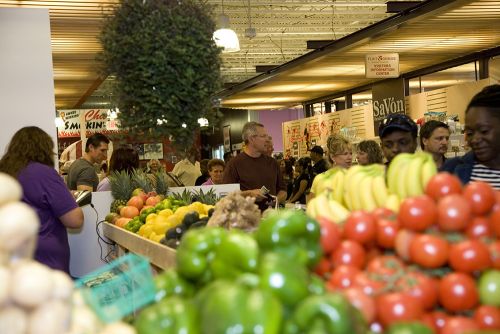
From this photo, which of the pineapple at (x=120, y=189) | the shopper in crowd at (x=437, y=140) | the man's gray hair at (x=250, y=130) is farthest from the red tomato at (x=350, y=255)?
the pineapple at (x=120, y=189)

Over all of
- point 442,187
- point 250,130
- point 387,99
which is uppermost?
point 387,99

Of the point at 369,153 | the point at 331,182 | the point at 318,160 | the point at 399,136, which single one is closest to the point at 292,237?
the point at 331,182

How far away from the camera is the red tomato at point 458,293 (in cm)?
172

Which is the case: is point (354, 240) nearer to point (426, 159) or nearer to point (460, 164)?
point (426, 159)

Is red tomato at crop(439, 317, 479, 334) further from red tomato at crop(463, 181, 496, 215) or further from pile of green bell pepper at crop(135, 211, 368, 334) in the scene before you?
red tomato at crop(463, 181, 496, 215)

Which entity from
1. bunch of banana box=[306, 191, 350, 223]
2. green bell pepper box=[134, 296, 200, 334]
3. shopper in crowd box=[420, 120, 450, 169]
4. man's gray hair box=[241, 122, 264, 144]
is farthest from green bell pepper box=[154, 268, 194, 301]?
man's gray hair box=[241, 122, 264, 144]

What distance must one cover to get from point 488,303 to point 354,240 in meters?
0.44

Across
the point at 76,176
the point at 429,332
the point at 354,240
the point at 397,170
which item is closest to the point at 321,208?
the point at 397,170

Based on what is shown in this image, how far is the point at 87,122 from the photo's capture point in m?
18.6

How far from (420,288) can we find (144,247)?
2.98m

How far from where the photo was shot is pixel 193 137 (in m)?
4.38

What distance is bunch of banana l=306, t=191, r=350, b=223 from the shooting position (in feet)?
8.14

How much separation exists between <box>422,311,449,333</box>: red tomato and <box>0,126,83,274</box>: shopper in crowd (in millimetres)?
3320

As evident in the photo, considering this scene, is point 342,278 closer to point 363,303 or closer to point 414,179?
point 363,303
